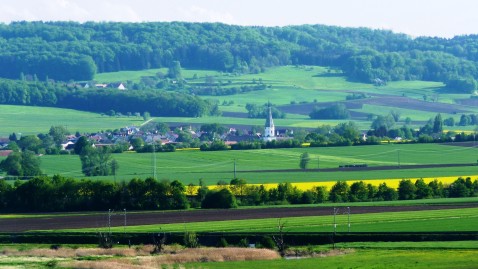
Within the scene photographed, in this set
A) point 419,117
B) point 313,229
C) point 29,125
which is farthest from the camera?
point 419,117

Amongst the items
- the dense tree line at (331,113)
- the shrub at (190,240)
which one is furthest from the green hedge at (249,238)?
the dense tree line at (331,113)

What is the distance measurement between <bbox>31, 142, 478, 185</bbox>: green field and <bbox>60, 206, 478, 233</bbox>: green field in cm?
2076

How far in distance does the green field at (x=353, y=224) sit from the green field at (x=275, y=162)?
20.8 meters

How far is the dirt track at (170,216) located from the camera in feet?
223

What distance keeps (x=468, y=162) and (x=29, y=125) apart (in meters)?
73.7

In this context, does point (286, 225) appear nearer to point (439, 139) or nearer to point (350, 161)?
point (350, 161)

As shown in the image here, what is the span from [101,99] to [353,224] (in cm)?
12894

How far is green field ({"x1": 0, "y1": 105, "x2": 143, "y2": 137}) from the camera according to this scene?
161 m

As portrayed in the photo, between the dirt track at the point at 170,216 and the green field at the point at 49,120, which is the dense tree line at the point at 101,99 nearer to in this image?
the green field at the point at 49,120

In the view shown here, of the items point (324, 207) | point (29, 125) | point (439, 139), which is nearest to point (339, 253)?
point (324, 207)

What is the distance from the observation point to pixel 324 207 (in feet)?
248

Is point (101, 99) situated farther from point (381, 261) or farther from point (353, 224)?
point (381, 261)

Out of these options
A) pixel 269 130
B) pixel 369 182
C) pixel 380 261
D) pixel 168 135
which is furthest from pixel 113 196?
pixel 269 130

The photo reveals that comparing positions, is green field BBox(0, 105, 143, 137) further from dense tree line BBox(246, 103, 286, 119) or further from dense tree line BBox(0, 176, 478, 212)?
dense tree line BBox(0, 176, 478, 212)
